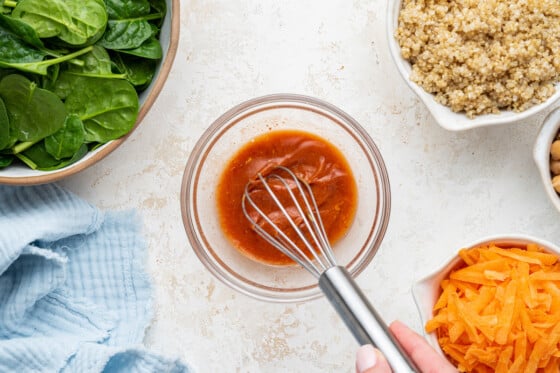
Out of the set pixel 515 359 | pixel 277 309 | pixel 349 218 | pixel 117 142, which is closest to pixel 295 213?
pixel 349 218

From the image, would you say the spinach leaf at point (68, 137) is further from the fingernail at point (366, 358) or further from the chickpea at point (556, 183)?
the chickpea at point (556, 183)

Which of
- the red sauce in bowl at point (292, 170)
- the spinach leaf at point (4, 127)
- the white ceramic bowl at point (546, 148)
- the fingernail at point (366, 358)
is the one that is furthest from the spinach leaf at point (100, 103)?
the white ceramic bowl at point (546, 148)

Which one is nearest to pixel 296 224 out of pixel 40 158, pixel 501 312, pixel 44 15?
pixel 501 312

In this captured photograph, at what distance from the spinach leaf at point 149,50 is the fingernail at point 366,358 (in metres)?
0.73

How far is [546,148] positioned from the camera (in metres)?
1.62

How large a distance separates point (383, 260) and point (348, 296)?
386mm

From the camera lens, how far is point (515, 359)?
1.57 metres

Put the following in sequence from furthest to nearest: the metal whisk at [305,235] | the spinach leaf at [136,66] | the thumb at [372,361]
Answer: the spinach leaf at [136,66], the metal whisk at [305,235], the thumb at [372,361]

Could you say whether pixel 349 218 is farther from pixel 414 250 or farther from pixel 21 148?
pixel 21 148

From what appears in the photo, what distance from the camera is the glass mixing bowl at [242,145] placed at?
68.2 inches

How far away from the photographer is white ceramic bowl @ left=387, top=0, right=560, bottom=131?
5.24 ft

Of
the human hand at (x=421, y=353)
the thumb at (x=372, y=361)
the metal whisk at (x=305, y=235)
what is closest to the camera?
the thumb at (x=372, y=361)

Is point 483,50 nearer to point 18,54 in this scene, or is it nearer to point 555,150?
point 555,150

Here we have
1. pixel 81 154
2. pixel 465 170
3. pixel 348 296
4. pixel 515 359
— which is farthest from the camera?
pixel 465 170
